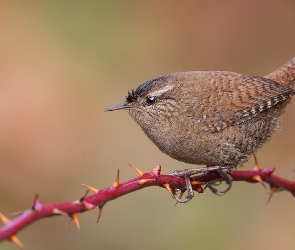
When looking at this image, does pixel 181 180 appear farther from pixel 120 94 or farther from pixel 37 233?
pixel 120 94

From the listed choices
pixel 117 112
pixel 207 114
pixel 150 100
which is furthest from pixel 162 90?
Result: pixel 117 112

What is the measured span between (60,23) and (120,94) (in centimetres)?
145

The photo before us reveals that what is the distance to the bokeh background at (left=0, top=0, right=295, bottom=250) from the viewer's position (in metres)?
6.39

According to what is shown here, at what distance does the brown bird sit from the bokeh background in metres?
2.03

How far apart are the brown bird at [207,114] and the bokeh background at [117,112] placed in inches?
80.1

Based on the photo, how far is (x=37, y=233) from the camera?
6445 mm

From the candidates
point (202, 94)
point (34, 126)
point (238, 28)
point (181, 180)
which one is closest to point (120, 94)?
point (34, 126)

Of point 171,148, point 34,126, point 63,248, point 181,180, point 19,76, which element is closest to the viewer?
point 181,180

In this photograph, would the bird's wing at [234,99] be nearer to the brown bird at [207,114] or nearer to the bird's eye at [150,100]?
the brown bird at [207,114]

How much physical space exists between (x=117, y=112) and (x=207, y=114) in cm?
416

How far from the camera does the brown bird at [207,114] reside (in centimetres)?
417

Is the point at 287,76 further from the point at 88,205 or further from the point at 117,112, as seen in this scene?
the point at 117,112

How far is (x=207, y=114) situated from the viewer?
4.29 meters

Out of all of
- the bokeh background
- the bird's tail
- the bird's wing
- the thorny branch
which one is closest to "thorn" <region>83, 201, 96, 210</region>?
the thorny branch
